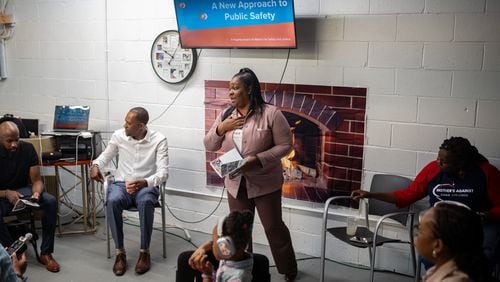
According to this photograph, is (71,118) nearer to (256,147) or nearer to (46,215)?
(46,215)

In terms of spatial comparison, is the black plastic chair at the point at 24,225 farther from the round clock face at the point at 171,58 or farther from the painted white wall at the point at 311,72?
the round clock face at the point at 171,58

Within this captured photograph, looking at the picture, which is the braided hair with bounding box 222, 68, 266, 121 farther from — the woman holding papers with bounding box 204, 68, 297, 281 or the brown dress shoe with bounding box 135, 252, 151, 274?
the brown dress shoe with bounding box 135, 252, 151, 274

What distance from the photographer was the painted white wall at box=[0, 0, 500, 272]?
3.12 meters

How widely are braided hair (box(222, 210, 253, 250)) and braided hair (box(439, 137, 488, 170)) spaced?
156cm

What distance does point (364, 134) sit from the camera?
3.46 m

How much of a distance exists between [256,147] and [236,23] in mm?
1027

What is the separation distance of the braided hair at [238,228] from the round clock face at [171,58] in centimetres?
242

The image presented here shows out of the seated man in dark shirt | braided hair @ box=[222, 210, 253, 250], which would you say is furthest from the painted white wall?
braided hair @ box=[222, 210, 253, 250]

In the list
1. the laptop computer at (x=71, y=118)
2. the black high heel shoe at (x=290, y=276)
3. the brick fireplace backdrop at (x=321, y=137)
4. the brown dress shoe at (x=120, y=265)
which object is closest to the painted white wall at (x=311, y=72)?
the brick fireplace backdrop at (x=321, y=137)

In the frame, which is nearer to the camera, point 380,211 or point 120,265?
point 380,211

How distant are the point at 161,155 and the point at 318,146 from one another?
1.18 m

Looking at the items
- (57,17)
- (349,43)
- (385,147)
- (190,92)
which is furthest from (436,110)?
(57,17)

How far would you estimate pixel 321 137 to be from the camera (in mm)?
3613

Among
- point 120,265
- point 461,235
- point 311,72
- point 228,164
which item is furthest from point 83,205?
point 461,235
